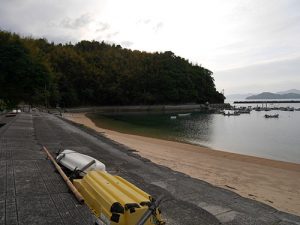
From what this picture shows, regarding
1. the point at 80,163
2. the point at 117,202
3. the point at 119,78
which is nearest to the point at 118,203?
the point at 117,202

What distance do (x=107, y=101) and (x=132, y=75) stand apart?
13.4m

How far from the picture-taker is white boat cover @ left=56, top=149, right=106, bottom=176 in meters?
7.70

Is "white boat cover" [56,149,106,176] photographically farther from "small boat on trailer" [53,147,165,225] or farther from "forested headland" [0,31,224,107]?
"forested headland" [0,31,224,107]

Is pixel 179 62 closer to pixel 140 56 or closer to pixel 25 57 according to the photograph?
pixel 140 56

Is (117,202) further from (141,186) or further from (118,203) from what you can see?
(141,186)

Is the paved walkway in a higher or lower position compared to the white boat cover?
lower

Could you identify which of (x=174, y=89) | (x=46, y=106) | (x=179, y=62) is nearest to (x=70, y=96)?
(x=46, y=106)

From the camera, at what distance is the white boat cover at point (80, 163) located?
7703mm

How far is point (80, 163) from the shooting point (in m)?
8.34

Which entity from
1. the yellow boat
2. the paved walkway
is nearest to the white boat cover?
the paved walkway

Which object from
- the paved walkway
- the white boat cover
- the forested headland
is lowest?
the paved walkway

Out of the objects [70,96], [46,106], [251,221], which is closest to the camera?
[251,221]

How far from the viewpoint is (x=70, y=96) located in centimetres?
9169

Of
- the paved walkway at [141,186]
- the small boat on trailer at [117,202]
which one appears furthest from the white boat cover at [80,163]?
the small boat on trailer at [117,202]
